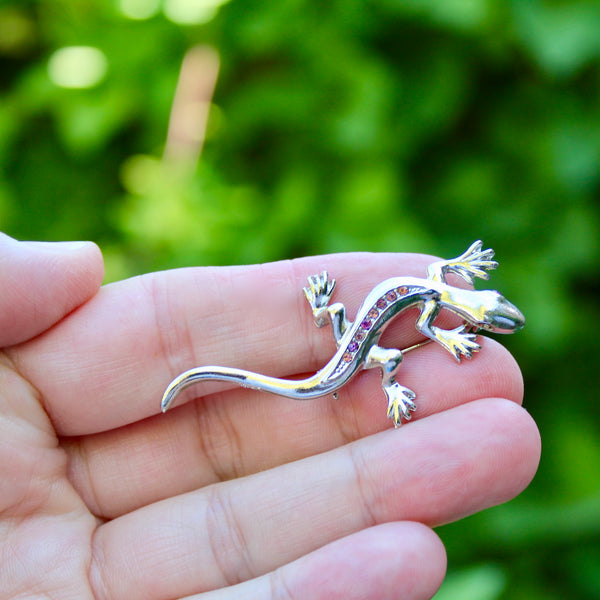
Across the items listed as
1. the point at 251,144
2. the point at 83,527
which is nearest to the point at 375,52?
the point at 251,144

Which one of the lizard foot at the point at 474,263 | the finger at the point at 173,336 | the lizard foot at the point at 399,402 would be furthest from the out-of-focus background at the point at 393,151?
the lizard foot at the point at 399,402

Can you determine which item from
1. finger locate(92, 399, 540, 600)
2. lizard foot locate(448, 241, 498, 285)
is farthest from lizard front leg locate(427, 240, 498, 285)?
finger locate(92, 399, 540, 600)

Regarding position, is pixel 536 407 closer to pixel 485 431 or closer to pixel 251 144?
pixel 485 431

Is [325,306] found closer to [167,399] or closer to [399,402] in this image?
[399,402]

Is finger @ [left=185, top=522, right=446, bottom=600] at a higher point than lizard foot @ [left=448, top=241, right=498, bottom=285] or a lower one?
lower

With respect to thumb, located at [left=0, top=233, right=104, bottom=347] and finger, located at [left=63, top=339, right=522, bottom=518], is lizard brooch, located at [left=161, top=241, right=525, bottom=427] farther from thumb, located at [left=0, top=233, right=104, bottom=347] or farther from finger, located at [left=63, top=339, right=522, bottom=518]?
thumb, located at [left=0, top=233, right=104, bottom=347]

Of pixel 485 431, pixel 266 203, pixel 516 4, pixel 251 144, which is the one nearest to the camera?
pixel 485 431

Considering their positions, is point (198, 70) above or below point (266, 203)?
above
